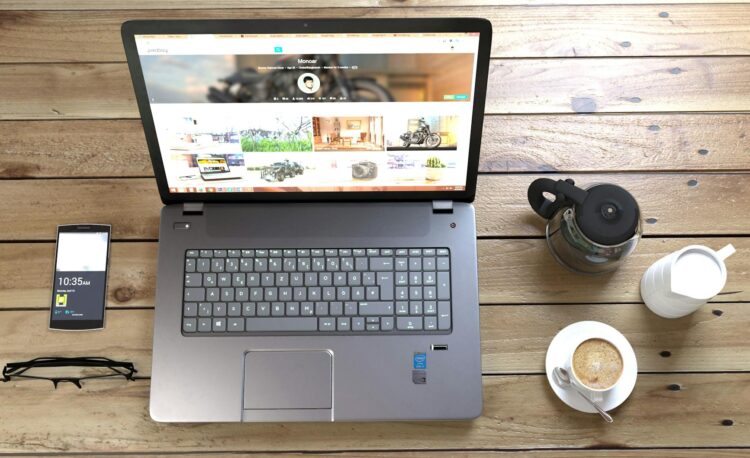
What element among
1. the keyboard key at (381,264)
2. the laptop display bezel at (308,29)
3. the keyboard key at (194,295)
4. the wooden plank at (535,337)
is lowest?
the wooden plank at (535,337)

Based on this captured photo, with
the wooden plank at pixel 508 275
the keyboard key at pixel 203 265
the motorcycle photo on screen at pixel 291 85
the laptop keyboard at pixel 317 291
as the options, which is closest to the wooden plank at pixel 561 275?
the wooden plank at pixel 508 275

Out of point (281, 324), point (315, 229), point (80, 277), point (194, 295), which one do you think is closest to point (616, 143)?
point (315, 229)

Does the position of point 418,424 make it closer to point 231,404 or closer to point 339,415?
point 339,415

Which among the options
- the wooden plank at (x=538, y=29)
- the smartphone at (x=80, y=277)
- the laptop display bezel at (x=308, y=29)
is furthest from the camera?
the wooden plank at (x=538, y=29)

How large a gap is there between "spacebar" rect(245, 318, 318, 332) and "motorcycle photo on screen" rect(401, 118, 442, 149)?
0.31m

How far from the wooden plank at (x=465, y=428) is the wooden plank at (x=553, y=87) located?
1.59 feet

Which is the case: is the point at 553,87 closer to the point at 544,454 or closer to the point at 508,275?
the point at 508,275

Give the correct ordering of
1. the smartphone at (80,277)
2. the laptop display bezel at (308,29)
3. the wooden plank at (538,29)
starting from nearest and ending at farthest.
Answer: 1. the laptop display bezel at (308,29)
2. the smartphone at (80,277)
3. the wooden plank at (538,29)

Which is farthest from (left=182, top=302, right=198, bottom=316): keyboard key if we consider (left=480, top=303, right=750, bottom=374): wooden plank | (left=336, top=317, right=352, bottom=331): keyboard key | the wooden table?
(left=480, top=303, right=750, bottom=374): wooden plank

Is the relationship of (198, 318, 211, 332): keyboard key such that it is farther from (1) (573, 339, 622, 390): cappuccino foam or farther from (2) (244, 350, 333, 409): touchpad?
(1) (573, 339, 622, 390): cappuccino foam

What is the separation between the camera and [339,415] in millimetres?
938

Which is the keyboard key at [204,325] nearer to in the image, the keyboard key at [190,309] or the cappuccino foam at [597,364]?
the keyboard key at [190,309]

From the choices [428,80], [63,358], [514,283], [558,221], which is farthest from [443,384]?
[63,358]

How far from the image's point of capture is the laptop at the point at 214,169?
94 centimetres
